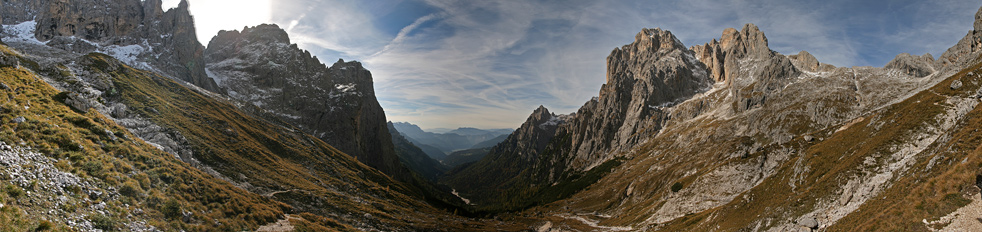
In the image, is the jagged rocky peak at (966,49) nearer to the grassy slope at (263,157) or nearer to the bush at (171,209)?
the grassy slope at (263,157)

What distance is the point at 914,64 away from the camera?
15138cm

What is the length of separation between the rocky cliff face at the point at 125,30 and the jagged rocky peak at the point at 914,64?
1084ft

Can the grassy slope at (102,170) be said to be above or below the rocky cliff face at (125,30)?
below

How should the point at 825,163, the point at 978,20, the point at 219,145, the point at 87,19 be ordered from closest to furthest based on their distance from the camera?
the point at 825,163
the point at 219,145
the point at 978,20
the point at 87,19

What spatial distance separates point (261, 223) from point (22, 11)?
732 feet

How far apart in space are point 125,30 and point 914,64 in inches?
14542

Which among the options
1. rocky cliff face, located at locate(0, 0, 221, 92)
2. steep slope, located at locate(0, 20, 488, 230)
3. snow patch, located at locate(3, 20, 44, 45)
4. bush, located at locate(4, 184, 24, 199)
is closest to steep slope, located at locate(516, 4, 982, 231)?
bush, located at locate(4, 184, 24, 199)

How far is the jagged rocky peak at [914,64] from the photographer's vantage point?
147m

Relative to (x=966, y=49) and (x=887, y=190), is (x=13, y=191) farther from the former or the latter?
(x=966, y=49)

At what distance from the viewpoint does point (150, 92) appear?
8075cm

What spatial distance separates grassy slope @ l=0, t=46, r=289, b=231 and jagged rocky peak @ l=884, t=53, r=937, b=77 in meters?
241

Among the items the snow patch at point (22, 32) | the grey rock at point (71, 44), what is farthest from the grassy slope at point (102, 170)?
the snow patch at point (22, 32)

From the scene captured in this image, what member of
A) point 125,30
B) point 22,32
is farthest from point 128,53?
point 22,32

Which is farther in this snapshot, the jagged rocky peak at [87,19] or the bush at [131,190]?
the jagged rocky peak at [87,19]
